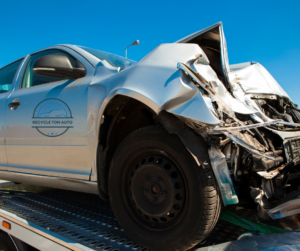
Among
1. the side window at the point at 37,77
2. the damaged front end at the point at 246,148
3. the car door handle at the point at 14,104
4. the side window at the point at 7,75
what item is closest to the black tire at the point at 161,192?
the damaged front end at the point at 246,148

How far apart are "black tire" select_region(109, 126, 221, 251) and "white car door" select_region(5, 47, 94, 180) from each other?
47 centimetres

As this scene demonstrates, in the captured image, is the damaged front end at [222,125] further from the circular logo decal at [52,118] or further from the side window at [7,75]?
the side window at [7,75]

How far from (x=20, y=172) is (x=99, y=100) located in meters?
1.40

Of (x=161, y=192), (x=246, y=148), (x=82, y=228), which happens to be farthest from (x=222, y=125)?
(x=82, y=228)

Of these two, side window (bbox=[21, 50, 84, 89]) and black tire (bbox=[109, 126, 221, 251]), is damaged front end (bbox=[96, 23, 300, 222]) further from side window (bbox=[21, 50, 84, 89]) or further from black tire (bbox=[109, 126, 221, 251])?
side window (bbox=[21, 50, 84, 89])

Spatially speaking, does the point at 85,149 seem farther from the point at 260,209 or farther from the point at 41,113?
the point at 260,209

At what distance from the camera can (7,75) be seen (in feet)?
10.5

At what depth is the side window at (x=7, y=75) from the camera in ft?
10.0

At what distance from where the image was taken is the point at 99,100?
1.89 metres

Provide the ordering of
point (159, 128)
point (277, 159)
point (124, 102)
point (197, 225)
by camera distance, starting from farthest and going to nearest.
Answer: point (124, 102), point (159, 128), point (277, 159), point (197, 225)

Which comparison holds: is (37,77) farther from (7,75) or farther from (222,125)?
Result: (222,125)

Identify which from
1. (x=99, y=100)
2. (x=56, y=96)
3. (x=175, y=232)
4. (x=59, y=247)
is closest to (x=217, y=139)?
(x=175, y=232)

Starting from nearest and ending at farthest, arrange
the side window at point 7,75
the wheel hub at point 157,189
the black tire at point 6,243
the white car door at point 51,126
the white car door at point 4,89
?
the wheel hub at point 157,189 → the white car door at point 51,126 → the black tire at point 6,243 → the white car door at point 4,89 → the side window at point 7,75

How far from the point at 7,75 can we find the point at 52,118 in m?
1.57
